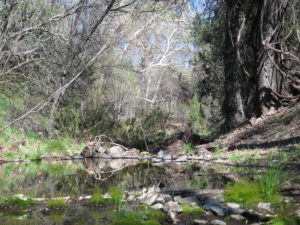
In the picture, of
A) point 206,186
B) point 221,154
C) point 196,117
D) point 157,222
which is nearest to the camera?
point 157,222

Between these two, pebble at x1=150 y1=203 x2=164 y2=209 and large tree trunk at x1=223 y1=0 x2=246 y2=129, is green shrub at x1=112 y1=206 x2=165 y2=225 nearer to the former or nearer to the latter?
pebble at x1=150 y1=203 x2=164 y2=209

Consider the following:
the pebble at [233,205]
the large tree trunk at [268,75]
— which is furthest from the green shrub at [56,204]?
the large tree trunk at [268,75]

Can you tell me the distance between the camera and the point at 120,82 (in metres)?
15.4

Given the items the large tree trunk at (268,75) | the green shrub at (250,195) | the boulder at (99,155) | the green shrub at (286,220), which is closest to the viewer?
the green shrub at (286,220)

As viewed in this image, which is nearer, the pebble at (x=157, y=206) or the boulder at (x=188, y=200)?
the pebble at (x=157, y=206)

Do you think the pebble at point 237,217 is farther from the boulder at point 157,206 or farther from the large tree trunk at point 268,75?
the large tree trunk at point 268,75

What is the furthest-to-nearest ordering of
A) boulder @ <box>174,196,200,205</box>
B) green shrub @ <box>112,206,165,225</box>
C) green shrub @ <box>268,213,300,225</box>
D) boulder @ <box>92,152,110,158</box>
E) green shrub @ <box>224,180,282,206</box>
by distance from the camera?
boulder @ <box>92,152,110,158</box>
boulder @ <box>174,196,200,205</box>
green shrub @ <box>224,180,282,206</box>
green shrub @ <box>112,206,165,225</box>
green shrub @ <box>268,213,300,225</box>

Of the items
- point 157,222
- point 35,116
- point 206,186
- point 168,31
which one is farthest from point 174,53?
point 157,222

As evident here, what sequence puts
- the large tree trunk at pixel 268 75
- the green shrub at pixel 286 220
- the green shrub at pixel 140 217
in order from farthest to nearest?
the large tree trunk at pixel 268 75
the green shrub at pixel 140 217
the green shrub at pixel 286 220

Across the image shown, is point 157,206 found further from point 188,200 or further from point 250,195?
point 250,195

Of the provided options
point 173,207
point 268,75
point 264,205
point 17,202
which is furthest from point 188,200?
point 268,75

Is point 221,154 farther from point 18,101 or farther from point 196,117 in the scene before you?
point 196,117

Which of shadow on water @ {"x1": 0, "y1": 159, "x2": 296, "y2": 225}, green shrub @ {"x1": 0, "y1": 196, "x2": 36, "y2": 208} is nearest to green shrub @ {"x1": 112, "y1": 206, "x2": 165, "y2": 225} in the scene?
shadow on water @ {"x1": 0, "y1": 159, "x2": 296, "y2": 225}

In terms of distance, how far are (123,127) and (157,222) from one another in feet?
33.4
